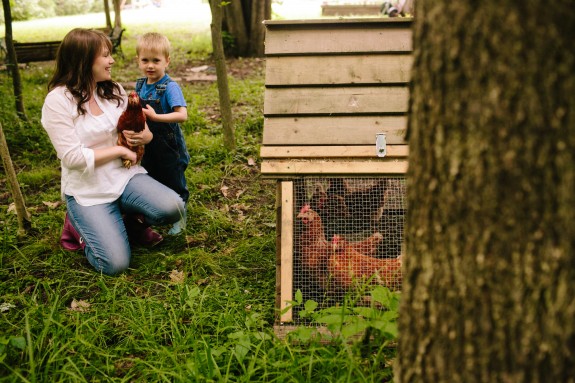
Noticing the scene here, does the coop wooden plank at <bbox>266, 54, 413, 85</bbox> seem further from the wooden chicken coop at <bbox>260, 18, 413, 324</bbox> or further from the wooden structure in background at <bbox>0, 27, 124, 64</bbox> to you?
the wooden structure in background at <bbox>0, 27, 124, 64</bbox>

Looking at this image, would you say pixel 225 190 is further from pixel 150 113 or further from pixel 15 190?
pixel 15 190

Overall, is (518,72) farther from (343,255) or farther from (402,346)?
(343,255)

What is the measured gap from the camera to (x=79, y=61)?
3.03 m

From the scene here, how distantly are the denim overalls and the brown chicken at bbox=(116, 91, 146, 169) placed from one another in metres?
0.22

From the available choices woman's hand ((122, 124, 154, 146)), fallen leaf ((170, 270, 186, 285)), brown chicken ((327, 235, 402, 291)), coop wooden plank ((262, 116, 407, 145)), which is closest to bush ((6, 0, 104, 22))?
woman's hand ((122, 124, 154, 146))

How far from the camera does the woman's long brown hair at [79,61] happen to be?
2.97 metres

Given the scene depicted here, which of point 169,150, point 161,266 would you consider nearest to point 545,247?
point 161,266

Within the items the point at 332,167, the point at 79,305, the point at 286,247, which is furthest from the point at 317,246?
the point at 79,305

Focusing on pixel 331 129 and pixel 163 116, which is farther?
pixel 163 116

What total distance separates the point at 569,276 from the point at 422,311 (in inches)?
15.3

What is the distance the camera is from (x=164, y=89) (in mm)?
3377

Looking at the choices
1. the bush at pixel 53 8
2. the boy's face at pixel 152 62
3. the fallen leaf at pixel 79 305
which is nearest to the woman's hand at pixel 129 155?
the boy's face at pixel 152 62

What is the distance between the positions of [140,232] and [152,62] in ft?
3.77

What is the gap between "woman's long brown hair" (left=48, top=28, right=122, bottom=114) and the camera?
2.97 meters
